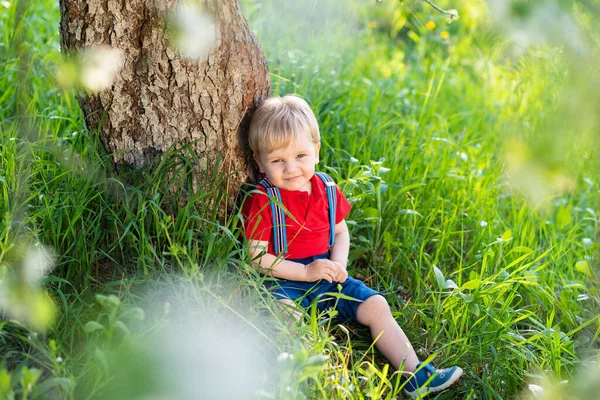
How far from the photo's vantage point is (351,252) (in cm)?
240

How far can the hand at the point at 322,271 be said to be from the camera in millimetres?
2033

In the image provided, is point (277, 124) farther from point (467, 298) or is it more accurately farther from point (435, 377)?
point (435, 377)

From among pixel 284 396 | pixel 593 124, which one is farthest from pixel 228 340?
pixel 593 124

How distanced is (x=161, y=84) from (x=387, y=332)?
102 cm

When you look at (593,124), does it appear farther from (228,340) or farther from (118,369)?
(228,340)

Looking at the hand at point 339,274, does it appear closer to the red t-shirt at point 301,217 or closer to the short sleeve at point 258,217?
the red t-shirt at point 301,217

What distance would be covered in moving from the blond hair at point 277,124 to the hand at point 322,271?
1.28ft

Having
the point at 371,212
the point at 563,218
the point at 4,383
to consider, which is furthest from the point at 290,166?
the point at 563,218

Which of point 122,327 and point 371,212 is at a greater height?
point 122,327

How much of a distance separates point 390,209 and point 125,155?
1.03 meters

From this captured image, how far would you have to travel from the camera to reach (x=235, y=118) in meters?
2.06

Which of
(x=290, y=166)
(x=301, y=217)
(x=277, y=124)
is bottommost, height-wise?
(x=301, y=217)

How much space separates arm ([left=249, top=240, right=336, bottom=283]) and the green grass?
8 cm

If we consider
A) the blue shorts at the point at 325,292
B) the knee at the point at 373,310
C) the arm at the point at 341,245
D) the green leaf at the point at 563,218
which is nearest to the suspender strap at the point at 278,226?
the blue shorts at the point at 325,292
